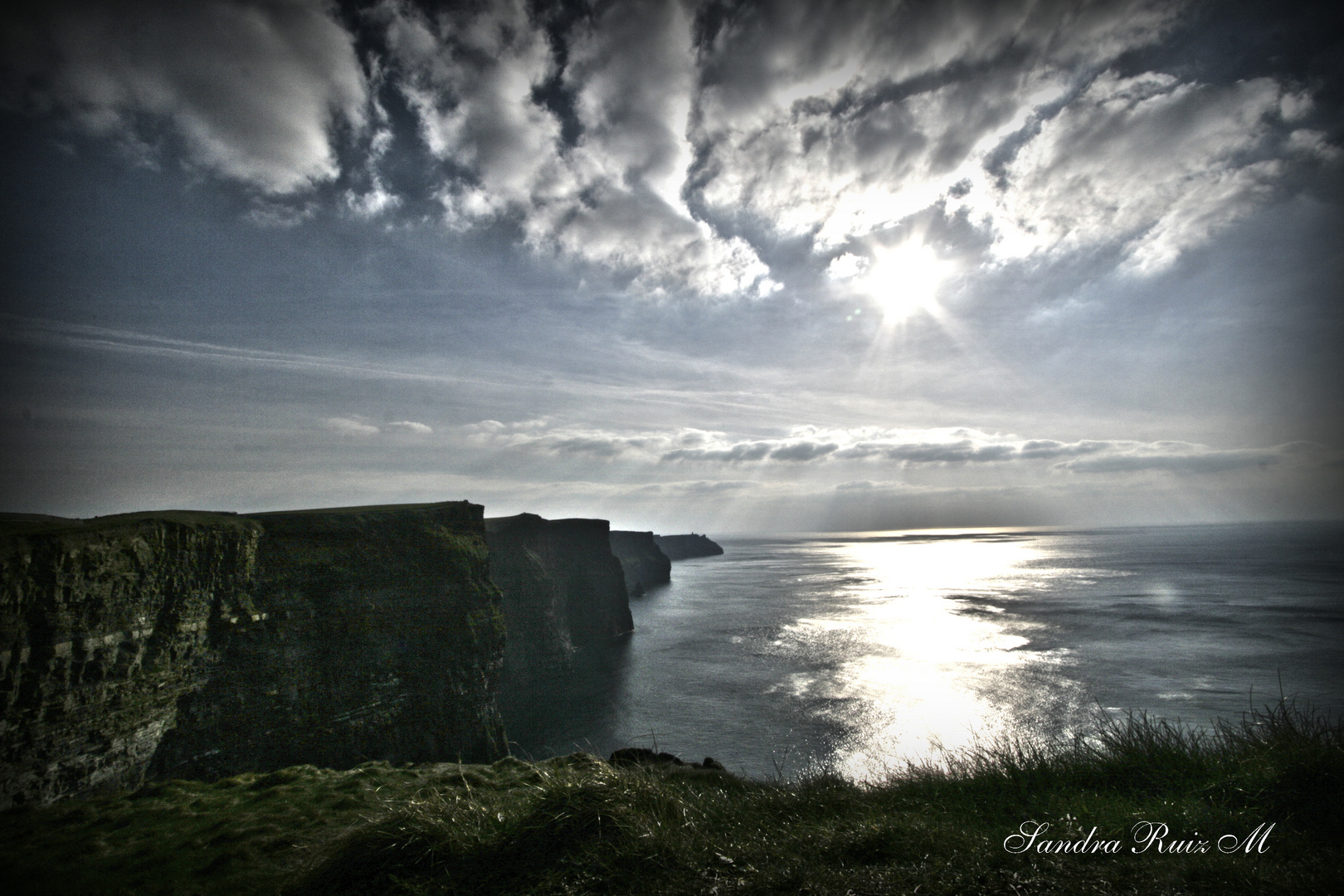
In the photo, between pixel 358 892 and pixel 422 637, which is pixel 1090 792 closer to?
pixel 358 892

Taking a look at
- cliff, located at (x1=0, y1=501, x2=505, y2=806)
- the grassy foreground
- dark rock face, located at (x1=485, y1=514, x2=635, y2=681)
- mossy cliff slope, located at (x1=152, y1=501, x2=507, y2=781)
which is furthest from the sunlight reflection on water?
dark rock face, located at (x1=485, y1=514, x2=635, y2=681)

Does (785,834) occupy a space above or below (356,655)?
above

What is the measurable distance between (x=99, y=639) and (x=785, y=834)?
22.2m

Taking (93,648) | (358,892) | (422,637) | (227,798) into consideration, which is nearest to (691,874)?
(358,892)

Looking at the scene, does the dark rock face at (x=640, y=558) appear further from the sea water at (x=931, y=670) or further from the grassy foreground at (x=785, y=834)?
the grassy foreground at (x=785, y=834)

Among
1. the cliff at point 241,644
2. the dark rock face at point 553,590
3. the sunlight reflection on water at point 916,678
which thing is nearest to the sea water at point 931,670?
the sunlight reflection on water at point 916,678

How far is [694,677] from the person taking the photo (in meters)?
42.8

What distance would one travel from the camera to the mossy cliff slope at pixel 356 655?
2031 centimetres

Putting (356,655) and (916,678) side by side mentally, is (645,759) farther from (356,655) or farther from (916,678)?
(916,678)

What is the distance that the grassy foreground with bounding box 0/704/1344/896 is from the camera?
5789 mm

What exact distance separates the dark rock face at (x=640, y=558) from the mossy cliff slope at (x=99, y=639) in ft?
304

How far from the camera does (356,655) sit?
947 inches

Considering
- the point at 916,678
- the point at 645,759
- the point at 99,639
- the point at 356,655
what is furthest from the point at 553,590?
the point at 645,759

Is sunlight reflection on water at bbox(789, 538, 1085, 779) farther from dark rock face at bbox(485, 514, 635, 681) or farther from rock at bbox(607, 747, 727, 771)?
dark rock face at bbox(485, 514, 635, 681)
